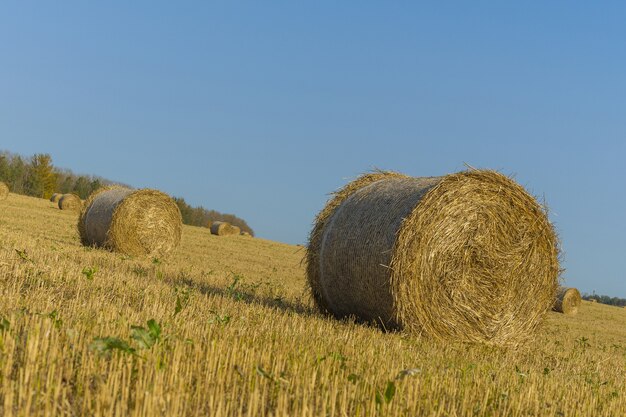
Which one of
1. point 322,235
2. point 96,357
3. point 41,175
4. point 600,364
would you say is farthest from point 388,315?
point 41,175

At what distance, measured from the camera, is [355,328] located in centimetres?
822

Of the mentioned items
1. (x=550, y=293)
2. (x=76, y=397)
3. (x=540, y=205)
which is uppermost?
(x=540, y=205)

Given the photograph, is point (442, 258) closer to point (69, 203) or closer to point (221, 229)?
point (221, 229)

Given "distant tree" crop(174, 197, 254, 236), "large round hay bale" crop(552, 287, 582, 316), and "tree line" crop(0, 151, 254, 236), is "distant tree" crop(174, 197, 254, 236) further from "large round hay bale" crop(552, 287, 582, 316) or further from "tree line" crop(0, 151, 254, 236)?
"large round hay bale" crop(552, 287, 582, 316)

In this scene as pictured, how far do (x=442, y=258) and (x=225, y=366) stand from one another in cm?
497

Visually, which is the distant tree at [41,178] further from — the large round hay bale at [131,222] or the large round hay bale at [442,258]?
the large round hay bale at [442,258]

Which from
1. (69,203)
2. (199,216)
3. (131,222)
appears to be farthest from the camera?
(199,216)

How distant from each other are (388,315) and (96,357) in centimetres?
488

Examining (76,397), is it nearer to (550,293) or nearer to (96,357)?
(96,357)

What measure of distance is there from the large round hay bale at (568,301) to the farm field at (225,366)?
16.6 meters

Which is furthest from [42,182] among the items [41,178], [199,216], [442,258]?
[442,258]

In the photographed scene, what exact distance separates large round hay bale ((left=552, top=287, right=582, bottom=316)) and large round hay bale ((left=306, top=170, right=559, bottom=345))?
15772 millimetres

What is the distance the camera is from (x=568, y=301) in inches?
979

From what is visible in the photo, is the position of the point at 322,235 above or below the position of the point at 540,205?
below
